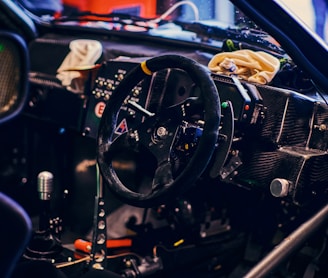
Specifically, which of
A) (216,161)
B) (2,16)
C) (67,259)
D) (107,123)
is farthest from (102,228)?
(2,16)

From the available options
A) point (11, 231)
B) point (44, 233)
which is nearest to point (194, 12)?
point (44, 233)

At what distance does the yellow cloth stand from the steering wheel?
386 mm

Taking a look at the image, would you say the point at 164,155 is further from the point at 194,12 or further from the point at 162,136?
the point at 194,12

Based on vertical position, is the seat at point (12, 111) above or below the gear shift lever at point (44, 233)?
above

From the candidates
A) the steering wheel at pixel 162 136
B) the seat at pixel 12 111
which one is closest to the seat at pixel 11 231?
the seat at pixel 12 111

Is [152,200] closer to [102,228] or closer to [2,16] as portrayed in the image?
[102,228]

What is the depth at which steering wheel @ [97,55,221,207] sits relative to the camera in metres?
1.70

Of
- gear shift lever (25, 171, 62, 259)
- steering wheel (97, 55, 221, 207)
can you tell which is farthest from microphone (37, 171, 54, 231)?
steering wheel (97, 55, 221, 207)

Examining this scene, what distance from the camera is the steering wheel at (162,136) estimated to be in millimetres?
1703

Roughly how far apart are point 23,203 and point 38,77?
0.68 meters

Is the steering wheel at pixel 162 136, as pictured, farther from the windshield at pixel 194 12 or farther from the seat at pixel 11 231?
the seat at pixel 11 231

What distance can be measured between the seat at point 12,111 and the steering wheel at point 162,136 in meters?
0.47

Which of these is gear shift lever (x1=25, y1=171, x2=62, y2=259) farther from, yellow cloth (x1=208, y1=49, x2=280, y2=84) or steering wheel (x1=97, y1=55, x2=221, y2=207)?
yellow cloth (x1=208, y1=49, x2=280, y2=84)

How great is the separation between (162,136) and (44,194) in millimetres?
731
